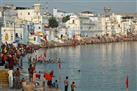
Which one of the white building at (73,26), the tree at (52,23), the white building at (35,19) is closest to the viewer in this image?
the white building at (35,19)

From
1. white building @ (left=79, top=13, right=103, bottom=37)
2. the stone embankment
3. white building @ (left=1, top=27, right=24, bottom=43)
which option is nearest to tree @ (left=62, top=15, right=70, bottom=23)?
white building @ (left=79, top=13, right=103, bottom=37)

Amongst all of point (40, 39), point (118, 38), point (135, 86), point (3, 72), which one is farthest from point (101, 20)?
point (3, 72)

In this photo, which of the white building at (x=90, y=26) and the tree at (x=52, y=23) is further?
the white building at (x=90, y=26)

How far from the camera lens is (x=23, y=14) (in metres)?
105

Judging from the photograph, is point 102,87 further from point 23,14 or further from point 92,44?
point 92,44

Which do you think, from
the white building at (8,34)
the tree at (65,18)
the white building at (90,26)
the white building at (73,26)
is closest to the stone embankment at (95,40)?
the white building at (90,26)

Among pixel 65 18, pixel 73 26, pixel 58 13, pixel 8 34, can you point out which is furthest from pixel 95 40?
pixel 8 34

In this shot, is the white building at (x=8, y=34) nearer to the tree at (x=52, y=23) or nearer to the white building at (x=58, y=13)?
the tree at (x=52, y=23)

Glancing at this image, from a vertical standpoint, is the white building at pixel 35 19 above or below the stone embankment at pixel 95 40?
above

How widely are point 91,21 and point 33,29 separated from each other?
43.7 m

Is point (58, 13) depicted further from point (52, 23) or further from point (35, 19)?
point (35, 19)

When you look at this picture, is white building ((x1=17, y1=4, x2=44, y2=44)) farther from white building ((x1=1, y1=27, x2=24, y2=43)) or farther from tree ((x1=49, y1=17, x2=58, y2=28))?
white building ((x1=1, y1=27, x2=24, y2=43))

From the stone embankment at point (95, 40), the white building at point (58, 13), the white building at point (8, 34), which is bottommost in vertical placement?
the stone embankment at point (95, 40)

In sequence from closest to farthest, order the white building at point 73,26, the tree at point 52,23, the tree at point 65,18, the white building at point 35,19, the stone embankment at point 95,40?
the white building at point 35,19 < the stone embankment at point 95,40 < the tree at point 52,23 < the white building at point 73,26 < the tree at point 65,18
